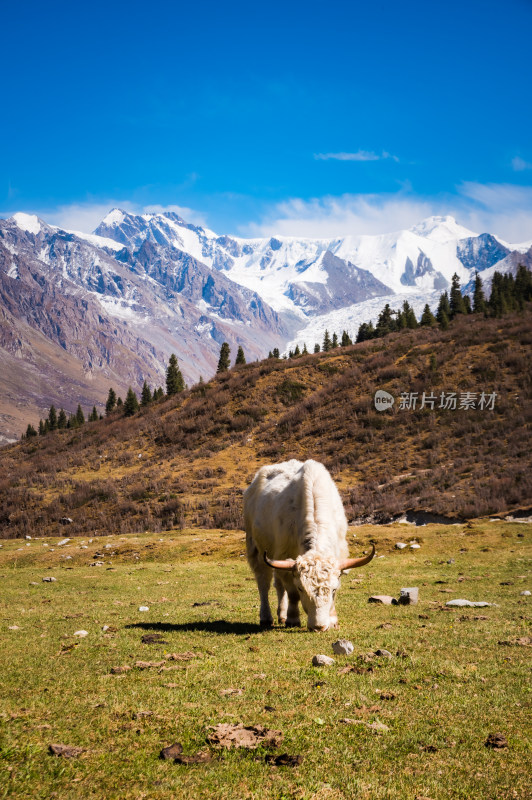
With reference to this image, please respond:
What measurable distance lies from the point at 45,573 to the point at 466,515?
2153cm

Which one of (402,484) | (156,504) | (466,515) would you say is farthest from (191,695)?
(156,504)

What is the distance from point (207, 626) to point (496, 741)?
703 cm

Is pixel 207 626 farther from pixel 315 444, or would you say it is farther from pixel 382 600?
pixel 315 444

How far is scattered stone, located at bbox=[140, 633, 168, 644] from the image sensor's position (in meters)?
9.08

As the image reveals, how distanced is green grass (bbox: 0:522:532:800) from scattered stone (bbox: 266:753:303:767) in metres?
0.07

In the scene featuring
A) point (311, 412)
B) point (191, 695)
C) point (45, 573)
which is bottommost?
point (45, 573)

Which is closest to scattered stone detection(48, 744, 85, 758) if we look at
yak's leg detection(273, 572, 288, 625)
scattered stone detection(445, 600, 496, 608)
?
yak's leg detection(273, 572, 288, 625)

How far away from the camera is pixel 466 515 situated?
2866 centimetres

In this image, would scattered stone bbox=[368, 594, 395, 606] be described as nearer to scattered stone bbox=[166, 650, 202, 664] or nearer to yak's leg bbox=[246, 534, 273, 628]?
yak's leg bbox=[246, 534, 273, 628]

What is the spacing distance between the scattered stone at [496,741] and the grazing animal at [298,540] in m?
3.64

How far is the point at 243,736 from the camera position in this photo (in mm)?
5082

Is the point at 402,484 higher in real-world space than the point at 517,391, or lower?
lower

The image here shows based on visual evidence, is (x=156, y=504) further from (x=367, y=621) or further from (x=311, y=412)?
(x=367, y=621)

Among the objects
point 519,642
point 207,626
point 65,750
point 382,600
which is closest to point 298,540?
point 207,626
